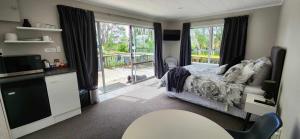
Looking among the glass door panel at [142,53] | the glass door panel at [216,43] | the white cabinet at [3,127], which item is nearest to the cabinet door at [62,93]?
the white cabinet at [3,127]

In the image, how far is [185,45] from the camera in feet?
17.3

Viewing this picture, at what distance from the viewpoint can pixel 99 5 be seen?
3273 millimetres

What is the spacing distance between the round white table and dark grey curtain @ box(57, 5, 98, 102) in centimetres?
233

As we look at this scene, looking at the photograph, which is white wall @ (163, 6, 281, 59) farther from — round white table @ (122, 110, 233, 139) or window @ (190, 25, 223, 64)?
round white table @ (122, 110, 233, 139)

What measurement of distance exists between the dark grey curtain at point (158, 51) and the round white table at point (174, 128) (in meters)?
4.01

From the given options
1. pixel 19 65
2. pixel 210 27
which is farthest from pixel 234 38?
pixel 19 65

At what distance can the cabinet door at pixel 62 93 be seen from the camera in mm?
2352

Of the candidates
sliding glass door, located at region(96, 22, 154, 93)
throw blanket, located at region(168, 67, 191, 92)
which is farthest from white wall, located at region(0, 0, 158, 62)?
throw blanket, located at region(168, 67, 191, 92)

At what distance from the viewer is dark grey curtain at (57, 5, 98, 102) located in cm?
275

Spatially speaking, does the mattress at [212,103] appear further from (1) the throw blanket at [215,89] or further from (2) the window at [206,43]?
(2) the window at [206,43]

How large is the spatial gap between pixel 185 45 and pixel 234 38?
65.6 inches

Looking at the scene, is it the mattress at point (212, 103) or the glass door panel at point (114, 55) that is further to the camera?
the glass door panel at point (114, 55)

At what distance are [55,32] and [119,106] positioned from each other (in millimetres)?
2045

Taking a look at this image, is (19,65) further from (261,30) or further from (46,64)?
(261,30)
